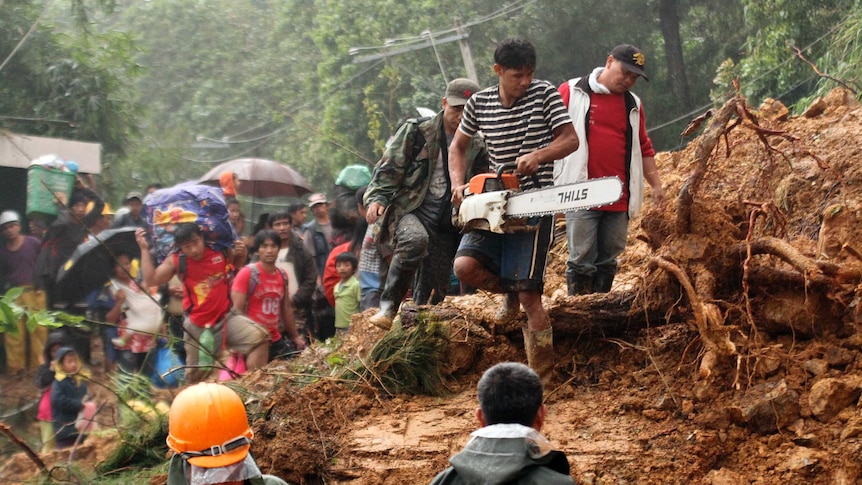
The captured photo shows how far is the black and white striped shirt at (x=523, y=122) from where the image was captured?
17.9 ft

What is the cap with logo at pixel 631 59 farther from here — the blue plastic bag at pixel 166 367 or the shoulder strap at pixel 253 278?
the shoulder strap at pixel 253 278

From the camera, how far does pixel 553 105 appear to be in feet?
17.9

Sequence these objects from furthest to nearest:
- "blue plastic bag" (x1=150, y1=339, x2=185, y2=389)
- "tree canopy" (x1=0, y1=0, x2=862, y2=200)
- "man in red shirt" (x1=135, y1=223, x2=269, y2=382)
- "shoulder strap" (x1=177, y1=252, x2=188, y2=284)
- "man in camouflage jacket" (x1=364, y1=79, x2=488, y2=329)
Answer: "tree canopy" (x1=0, y1=0, x2=862, y2=200), "shoulder strap" (x1=177, y1=252, x2=188, y2=284), "man in red shirt" (x1=135, y1=223, x2=269, y2=382), "blue plastic bag" (x1=150, y1=339, x2=185, y2=389), "man in camouflage jacket" (x1=364, y1=79, x2=488, y2=329)

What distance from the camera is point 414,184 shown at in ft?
21.6

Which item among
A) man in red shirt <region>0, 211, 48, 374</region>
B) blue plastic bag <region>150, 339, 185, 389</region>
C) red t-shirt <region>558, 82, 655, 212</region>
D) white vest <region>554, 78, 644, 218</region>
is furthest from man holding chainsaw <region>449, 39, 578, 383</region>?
man in red shirt <region>0, 211, 48, 374</region>

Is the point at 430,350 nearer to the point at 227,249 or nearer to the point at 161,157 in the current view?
the point at 227,249

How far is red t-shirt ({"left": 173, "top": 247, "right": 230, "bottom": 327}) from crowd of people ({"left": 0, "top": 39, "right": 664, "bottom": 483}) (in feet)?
0.04

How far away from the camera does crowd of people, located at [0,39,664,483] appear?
5.41 meters

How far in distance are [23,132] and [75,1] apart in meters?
2.68

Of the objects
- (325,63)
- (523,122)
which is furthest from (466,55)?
(523,122)

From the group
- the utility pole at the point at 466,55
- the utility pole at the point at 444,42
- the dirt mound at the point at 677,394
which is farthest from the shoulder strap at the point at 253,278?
the utility pole at the point at 466,55

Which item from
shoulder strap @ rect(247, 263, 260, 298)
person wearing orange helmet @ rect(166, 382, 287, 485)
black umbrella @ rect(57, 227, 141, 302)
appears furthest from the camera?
black umbrella @ rect(57, 227, 141, 302)

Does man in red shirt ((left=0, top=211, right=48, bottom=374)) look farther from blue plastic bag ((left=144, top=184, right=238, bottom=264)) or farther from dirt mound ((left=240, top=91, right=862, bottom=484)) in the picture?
dirt mound ((left=240, top=91, right=862, bottom=484))

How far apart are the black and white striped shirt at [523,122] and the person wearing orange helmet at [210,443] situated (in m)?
2.54
